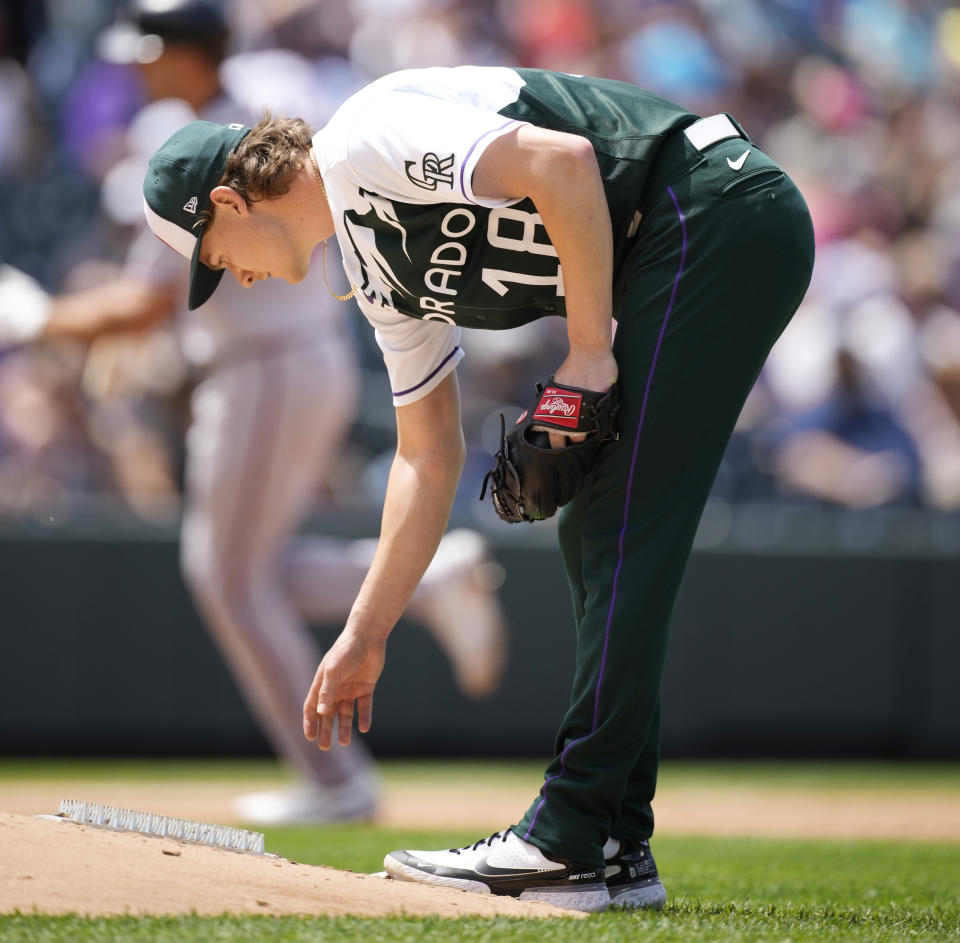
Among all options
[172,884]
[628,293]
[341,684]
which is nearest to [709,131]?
[628,293]

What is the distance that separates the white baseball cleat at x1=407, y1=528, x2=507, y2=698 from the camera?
5648 mm

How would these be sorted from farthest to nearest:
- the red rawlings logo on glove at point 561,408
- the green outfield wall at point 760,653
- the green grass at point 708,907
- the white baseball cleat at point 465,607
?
the green outfield wall at point 760,653 → the white baseball cleat at point 465,607 → the red rawlings logo on glove at point 561,408 → the green grass at point 708,907

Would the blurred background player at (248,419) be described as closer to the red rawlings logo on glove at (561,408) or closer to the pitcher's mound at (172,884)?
the pitcher's mound at (172,884)

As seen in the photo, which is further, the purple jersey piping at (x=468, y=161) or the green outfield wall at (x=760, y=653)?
the green outfield wall at (x=760, y=653)

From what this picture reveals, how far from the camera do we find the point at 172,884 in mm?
2531

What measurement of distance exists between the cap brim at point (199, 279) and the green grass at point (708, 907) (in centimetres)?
135

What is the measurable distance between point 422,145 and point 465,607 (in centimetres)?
337

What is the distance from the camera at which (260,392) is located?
506 centimetres

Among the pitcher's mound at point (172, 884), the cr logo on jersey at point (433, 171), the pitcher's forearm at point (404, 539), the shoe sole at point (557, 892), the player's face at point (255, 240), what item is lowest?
the shoe sole at point (557, 892)

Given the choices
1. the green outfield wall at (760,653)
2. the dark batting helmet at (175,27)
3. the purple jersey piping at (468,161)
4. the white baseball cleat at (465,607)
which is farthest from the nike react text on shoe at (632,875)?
the green outfield wall at (760,653)

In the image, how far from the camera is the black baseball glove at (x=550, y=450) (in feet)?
8.73

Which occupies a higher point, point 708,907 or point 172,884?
point 172,884

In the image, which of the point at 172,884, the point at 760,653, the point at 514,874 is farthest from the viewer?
the point at 760,653

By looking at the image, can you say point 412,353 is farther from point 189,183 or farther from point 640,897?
point 640,897
